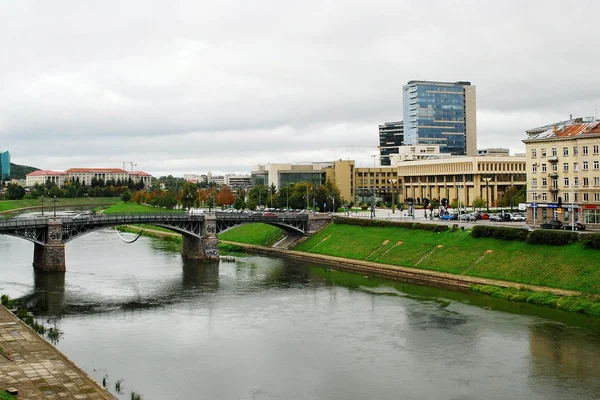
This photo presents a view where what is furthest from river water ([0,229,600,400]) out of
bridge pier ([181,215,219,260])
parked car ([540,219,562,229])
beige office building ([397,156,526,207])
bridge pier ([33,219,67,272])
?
beige office building ([397,156,526,207])

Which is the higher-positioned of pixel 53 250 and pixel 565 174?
pixel 565 174

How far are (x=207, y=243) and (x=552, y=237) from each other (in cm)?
4779

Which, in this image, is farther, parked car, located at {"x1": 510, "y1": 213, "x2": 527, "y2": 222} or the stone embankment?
parked car, located at {"x1": 510, "y1": 213, "x2": 527, "y2": 222}

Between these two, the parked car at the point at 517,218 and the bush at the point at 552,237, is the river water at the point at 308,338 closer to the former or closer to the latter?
the bush at the point at 552,237

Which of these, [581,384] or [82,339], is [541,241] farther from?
[82,339]

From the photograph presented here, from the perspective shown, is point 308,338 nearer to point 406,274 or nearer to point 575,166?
point 406,274

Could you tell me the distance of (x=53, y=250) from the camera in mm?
79250

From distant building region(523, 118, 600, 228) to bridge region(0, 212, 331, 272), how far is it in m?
34.6

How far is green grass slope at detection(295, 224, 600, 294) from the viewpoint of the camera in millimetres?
61803

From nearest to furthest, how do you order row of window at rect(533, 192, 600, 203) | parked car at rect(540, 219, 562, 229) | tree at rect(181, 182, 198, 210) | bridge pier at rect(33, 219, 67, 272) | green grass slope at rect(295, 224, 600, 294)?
green grass slope at rect(295, 224, 600, 294)
parked car at rect(540, 219, 562, 229)
bridge pier at rect(33, 219, 67, 272)
row of window at rect(533, 192, 600, 203)
tree at rect(181, 182, 198, 210)

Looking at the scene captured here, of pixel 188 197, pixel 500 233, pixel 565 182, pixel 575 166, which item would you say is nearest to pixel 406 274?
pixel 500 233

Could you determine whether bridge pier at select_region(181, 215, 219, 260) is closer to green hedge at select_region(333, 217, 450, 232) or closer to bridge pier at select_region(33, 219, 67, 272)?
bridge pier at select_region(33, 219, 67, 272)

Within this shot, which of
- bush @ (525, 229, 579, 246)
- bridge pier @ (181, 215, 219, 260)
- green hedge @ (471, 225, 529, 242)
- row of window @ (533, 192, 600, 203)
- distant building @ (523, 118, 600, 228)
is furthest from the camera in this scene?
bridge pier @ (181, 215, 219, 260)

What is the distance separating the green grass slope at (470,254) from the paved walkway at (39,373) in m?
44.1
